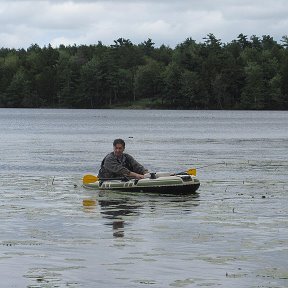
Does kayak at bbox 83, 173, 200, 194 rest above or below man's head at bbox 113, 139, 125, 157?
below

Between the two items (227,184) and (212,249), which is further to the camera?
(227,184)

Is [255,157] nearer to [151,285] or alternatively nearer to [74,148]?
[74,148]

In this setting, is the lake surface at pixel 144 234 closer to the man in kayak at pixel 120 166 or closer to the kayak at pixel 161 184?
the kayak at pixel 161 184

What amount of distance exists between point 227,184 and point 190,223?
12061 millimetres

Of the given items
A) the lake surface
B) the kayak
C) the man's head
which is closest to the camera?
the lake surface

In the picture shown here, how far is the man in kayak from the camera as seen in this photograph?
28.8 meters

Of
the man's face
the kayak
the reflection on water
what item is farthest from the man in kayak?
the reflection on water

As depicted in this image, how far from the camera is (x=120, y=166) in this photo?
29.0 metres

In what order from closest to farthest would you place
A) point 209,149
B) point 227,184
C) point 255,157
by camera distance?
1. point 227,184
2. point 255,157
3. point 209,149

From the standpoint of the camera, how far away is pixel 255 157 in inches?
2060

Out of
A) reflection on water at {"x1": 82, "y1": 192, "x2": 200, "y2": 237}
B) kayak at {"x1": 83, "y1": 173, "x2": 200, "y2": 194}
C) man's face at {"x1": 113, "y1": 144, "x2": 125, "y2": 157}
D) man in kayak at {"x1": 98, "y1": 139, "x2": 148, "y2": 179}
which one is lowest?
reflection on water at {"x1": 82, "y1": 192, "x2": 200, "y2": 237}

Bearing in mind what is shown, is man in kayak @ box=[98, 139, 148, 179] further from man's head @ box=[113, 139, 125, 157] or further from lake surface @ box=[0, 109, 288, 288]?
lake surface @ box=[0, 109, 288, 288]

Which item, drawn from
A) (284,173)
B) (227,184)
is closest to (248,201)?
(227,184)

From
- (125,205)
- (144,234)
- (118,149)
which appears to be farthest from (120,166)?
(144,234)
